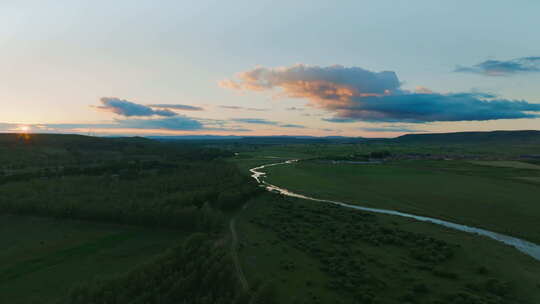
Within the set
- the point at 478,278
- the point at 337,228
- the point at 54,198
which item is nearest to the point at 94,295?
the point at 337,228

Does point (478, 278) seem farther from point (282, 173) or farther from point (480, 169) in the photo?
point (480, 169)

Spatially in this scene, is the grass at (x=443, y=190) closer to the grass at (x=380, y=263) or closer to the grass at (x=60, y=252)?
the grass at (x=380, y=263)

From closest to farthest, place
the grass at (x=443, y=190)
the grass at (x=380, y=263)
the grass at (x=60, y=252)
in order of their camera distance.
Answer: the grass at (x=380, y=263) → the grass at (x=60, y=252) → the grass at (x=443, y=190)

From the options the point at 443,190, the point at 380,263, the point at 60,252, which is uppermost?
the point at 443,190

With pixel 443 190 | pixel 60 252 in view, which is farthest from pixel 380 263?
pixel 443 190

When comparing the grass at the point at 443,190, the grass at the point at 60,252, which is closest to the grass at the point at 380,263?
the grass at the point at 443,190

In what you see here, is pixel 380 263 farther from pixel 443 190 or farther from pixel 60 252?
pixel 443 190

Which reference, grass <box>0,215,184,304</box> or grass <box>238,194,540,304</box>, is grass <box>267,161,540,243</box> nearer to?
grass <box>238,194,540,304</box>
